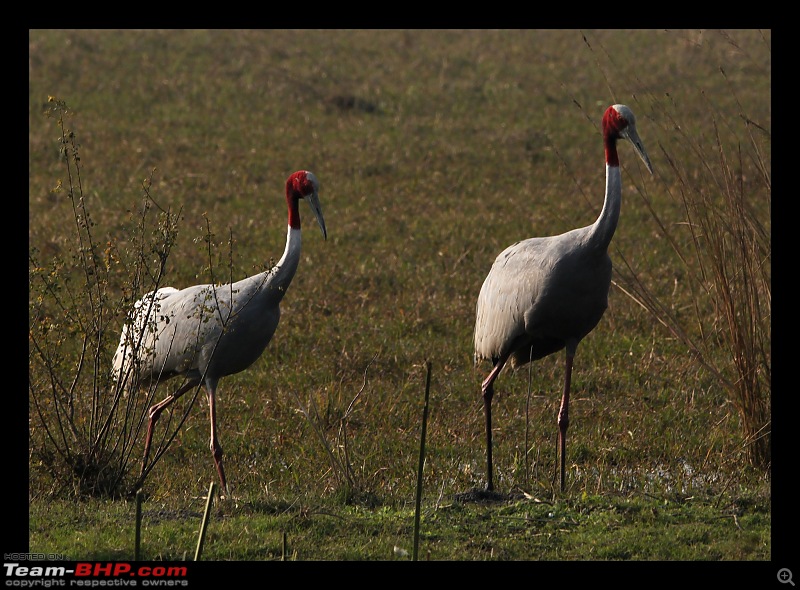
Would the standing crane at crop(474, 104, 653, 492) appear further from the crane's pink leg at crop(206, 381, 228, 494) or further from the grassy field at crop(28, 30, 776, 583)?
the crane's pink leg at crop(206, 381, 228, 494)

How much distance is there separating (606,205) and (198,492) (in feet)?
8.88

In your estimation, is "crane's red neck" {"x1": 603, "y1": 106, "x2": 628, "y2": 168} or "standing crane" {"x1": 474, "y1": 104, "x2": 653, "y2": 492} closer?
"standing crane" {"x1": 474, "y1": 104, "x2": 653, "y2": 492}

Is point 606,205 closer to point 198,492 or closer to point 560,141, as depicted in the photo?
point 198,492

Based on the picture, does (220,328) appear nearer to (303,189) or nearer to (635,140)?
(303,189)

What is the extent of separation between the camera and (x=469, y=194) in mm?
13188

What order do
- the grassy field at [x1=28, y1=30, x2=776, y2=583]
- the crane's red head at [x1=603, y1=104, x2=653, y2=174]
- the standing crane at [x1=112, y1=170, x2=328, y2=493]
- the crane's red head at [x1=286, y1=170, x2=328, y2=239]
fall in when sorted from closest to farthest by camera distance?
the grassy field at [x1=28, y1=30, x2=776, y2=583], the standing crane at [x1=112, y1=170, x2=328, y2=493], the crane's red head at [x1=603, y1=104, x2=653, y2=174], the crane's red head at [x1=286, y1=170, x2=328, y2=239]
